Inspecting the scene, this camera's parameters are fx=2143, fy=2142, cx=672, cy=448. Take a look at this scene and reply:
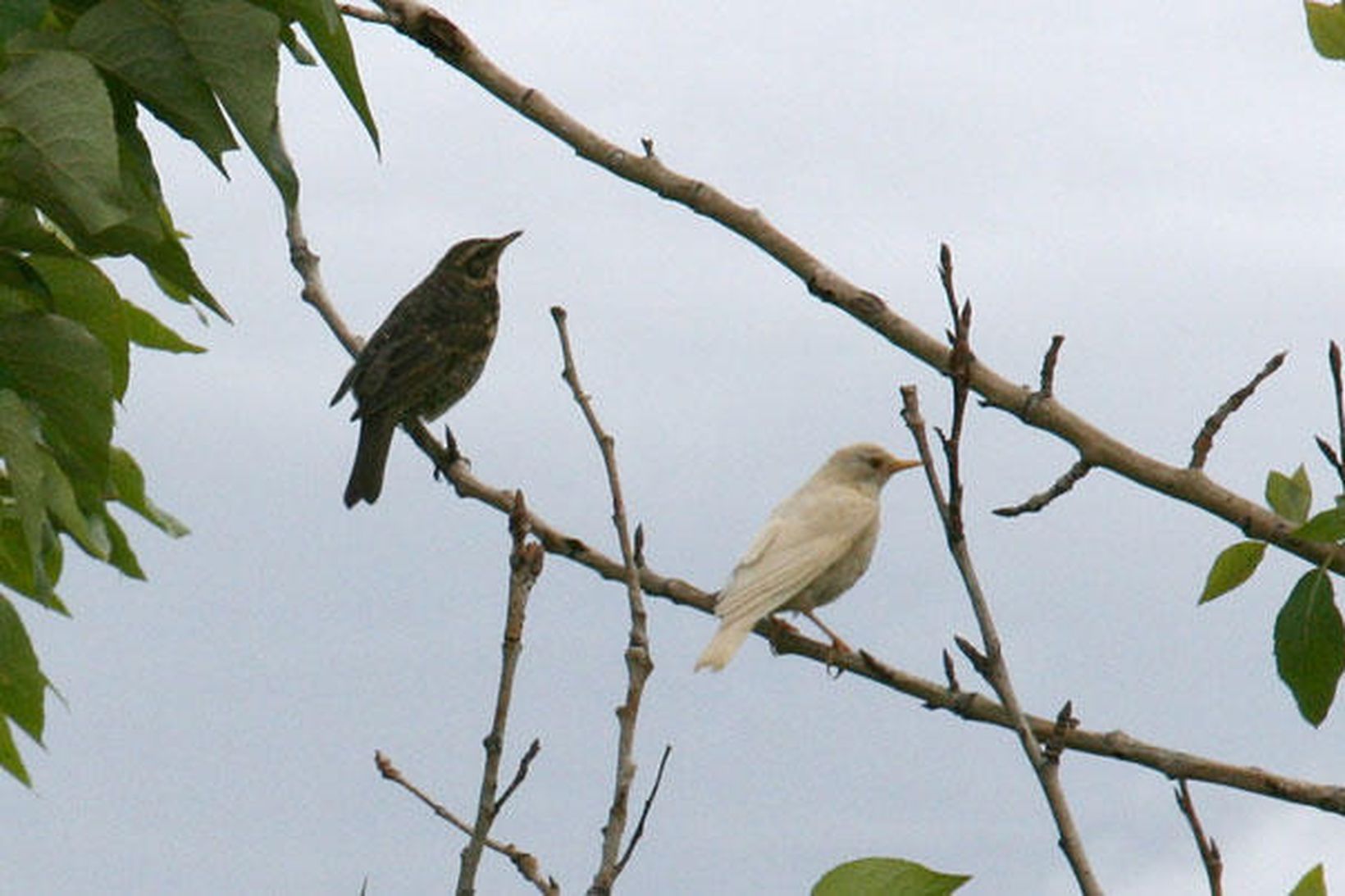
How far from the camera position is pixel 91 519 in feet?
11.5

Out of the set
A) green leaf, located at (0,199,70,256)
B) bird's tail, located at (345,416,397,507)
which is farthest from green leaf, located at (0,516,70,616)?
bird's tail, located at (345,416,397,507)

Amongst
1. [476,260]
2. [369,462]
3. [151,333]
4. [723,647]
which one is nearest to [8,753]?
[151,333]

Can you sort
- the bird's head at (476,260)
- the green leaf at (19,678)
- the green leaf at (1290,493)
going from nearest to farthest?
the green leaf at (19,678)
the green leaf at (1290,493)
the bird's head at (476,260)

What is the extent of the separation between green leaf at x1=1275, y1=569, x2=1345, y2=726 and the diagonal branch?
636 mm

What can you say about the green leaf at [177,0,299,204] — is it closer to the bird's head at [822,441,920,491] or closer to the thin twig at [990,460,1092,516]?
the thin twig at [990,460,1092,516]

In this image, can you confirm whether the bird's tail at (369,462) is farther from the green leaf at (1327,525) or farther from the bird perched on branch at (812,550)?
the green leaf at (1327,525)

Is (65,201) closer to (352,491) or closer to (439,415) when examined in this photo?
(352,491)

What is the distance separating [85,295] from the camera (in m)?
3.10

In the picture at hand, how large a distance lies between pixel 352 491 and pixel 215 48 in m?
6.70

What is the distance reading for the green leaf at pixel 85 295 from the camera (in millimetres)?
3070

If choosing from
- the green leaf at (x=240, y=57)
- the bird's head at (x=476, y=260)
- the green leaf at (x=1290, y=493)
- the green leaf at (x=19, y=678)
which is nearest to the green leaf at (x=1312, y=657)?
the green leaf at (x=1290, y=493)

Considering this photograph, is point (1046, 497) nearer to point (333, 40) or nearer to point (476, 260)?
point (333, 40)

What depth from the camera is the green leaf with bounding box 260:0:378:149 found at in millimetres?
2846

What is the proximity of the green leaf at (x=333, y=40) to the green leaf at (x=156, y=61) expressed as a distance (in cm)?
16
